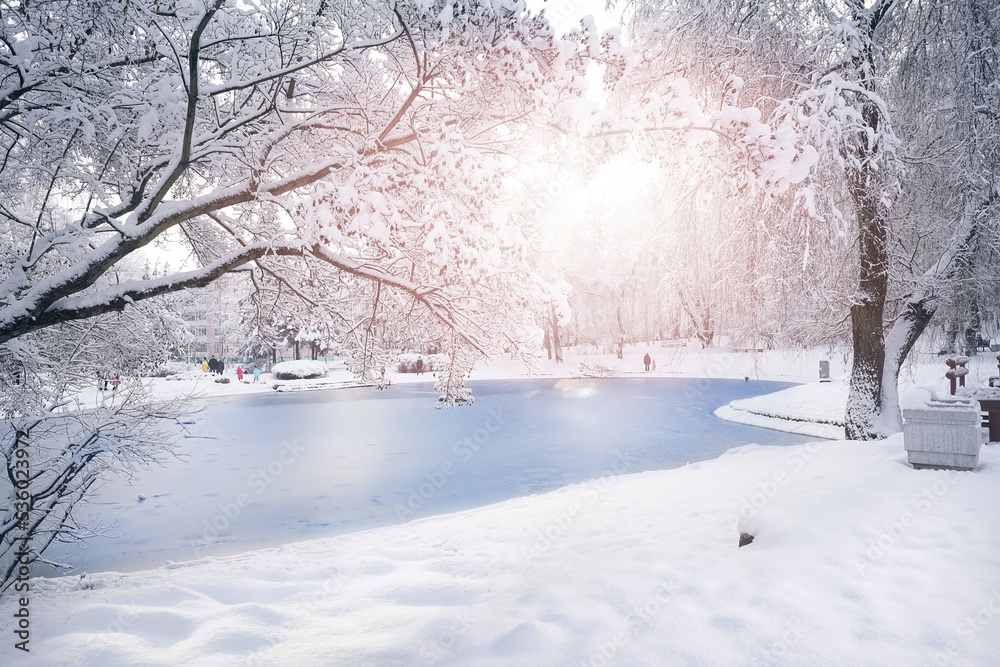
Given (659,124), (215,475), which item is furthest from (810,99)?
(215,475)

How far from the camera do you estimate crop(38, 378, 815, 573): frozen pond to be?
9.84 meters

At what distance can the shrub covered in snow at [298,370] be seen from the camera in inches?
1694

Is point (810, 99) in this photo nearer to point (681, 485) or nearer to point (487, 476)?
point (681, 485)

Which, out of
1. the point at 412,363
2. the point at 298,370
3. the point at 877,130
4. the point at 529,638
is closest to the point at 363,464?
the point at 529,638

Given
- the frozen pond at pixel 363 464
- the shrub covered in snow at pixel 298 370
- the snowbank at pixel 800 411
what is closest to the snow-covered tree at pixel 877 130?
the frozen pond at pixel 363 464

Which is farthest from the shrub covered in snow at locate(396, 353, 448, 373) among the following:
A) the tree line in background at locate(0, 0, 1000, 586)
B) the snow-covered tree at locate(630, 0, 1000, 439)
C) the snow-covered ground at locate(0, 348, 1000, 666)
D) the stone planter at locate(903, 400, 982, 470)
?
the stone planter at locate(903, 400, 982, 470)

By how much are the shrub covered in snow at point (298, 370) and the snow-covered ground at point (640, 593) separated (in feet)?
124

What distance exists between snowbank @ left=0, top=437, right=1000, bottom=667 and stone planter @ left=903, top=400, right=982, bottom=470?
0.23 m

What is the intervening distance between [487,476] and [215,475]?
7346 mm

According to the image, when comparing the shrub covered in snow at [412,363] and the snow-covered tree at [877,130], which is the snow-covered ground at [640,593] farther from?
the shrub covered in snow at [412,363]

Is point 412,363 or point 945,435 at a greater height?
point 945,435

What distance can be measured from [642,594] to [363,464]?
38.8 feet

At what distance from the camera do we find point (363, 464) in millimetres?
15055

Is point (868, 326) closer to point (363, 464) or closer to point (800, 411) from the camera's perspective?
point (800, 411)
